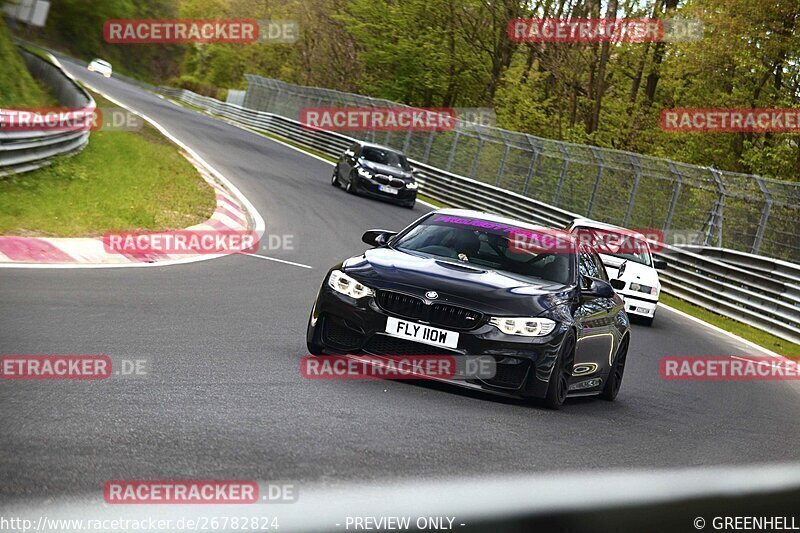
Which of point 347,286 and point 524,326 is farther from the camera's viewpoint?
point 347,286

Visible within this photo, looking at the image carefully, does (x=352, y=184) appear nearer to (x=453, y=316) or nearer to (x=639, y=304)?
(x=639, y=304)

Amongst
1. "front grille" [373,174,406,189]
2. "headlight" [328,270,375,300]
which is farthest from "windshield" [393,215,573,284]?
"front grille" [373,174,406,189]

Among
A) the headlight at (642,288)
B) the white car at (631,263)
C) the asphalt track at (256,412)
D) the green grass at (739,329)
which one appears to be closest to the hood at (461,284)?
the asphalt track at (256,412)

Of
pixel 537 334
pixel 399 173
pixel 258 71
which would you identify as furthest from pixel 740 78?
pixel 258 71

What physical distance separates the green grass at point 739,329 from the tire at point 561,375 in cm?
1051

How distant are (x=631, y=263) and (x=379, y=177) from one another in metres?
14.5

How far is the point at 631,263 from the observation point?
1855cm

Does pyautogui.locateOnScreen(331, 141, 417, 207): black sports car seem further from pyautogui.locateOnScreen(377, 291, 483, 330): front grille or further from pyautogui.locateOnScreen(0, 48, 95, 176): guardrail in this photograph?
pyautogui.locateOnScreen(377, 291, 483, 330): front grille

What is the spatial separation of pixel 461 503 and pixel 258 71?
3324 inches

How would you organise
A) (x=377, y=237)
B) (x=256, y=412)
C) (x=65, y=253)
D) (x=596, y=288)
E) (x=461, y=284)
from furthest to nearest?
1. (x=65, y=253)
2. (x=377, y=237)
3. (x=596, y=288)
4. (x=461, y=284)
5. (x=256, y=412)

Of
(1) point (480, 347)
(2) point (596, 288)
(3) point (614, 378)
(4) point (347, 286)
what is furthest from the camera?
(3) point (614, 378)

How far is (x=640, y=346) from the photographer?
15.2 metres

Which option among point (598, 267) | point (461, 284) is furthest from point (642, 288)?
point (461, 284)

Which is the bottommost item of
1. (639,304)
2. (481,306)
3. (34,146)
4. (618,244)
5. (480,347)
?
(639,304)
